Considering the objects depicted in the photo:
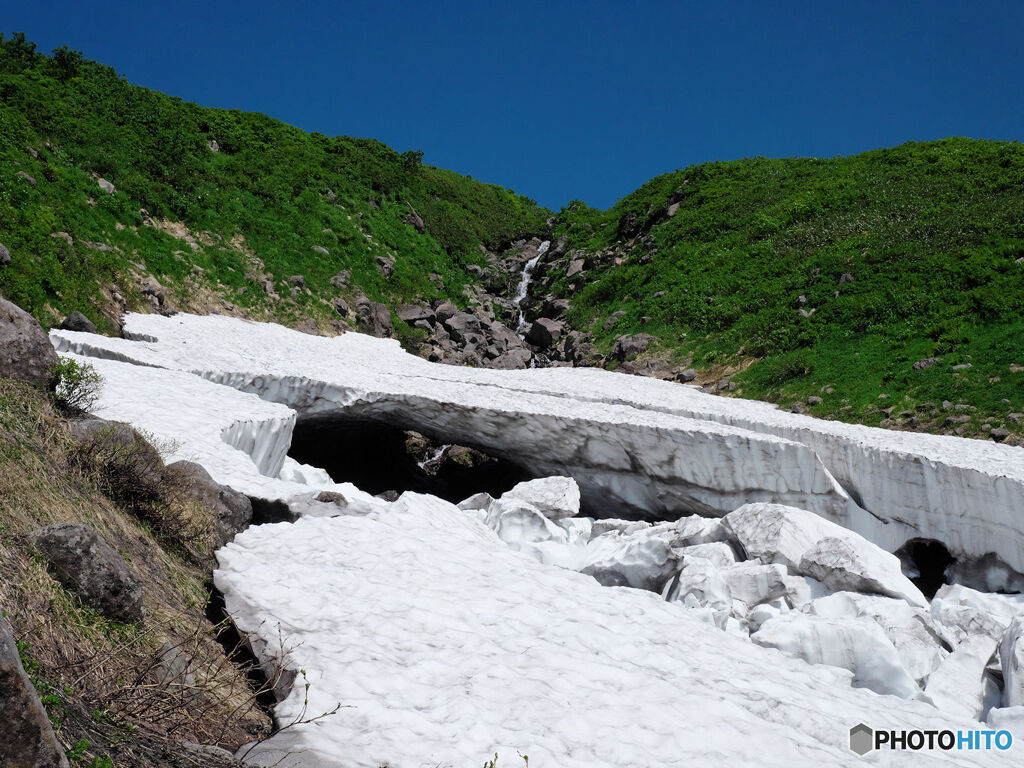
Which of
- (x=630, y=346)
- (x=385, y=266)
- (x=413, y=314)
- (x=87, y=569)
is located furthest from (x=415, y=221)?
(x=87, y=569)

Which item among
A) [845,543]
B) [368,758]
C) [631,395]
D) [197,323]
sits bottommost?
[368,758]

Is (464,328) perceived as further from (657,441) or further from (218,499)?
(218,499)

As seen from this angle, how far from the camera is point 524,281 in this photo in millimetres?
44750

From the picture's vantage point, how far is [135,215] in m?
25.7

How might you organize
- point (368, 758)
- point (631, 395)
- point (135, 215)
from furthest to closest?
point (135, 215)
point (631, 395)
point (368, 758)

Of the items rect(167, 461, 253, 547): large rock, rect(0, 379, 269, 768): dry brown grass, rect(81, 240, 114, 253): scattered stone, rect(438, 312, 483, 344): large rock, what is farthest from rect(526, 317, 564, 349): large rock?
rect(0, 379, 269, 768): dry brown grass

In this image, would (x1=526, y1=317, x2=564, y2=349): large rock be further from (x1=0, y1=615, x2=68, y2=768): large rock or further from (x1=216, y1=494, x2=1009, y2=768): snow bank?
(x1=0, y1=615, x2=68, y2=768): large rock

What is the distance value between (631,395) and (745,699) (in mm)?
12035

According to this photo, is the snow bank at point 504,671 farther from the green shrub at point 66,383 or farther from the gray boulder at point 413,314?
the gray boulder at point 413,314

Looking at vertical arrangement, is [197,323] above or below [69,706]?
above

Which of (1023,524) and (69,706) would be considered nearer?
(69,706)

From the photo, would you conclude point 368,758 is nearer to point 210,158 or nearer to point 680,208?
point 210,158

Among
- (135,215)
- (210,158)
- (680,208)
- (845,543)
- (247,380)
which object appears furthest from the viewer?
(680,208)

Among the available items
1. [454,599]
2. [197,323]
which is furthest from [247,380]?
[454,599]
